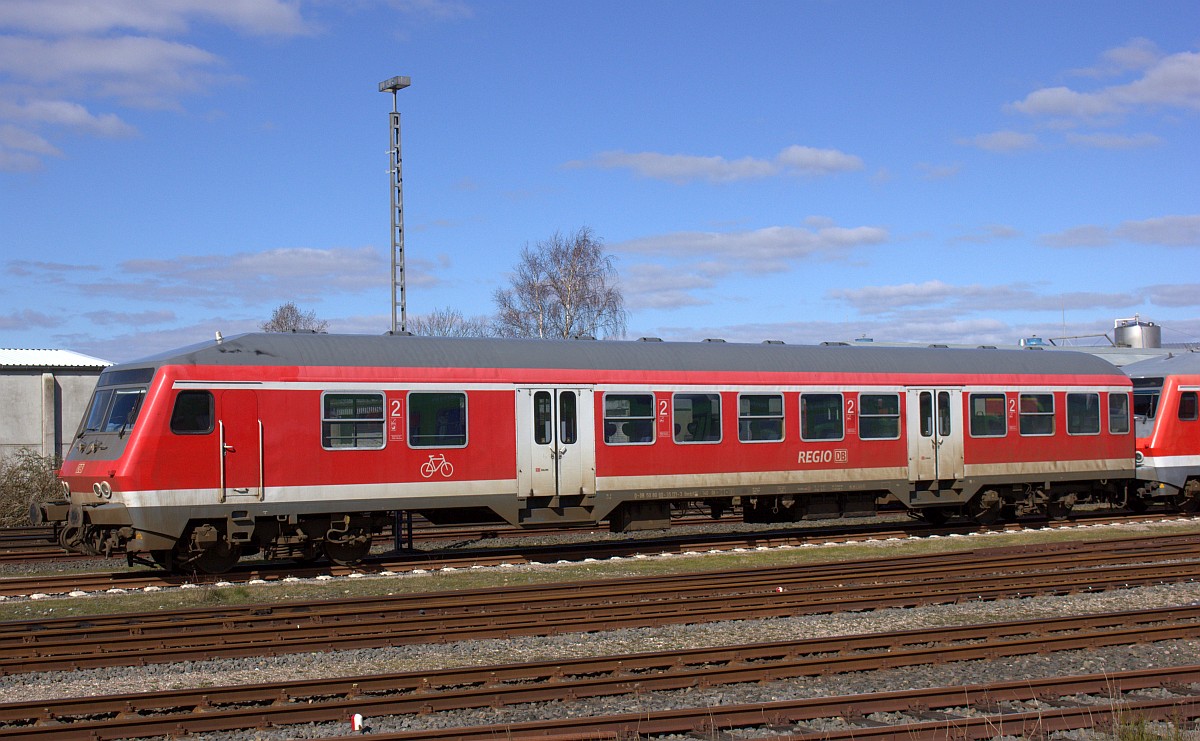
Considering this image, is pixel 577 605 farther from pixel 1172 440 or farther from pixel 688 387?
pixel 1172 440

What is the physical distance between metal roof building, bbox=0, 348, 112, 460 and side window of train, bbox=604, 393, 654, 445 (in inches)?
774

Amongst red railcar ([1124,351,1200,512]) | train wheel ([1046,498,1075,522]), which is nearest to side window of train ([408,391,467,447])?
train wheel ([1046,498,1075,522])

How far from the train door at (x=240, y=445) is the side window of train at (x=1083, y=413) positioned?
49.0 ft

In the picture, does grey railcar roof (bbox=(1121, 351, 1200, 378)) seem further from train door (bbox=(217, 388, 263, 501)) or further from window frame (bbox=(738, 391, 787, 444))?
train door (bbox=(217, 388, 263, 501))

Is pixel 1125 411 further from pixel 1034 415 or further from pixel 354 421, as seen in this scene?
pixel 354 421

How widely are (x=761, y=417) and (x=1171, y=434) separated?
975 cm

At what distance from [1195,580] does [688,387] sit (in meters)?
7.47

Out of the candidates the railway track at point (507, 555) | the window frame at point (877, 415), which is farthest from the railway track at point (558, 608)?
the window frame at point (877, 415)

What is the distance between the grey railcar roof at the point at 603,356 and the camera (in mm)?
15203

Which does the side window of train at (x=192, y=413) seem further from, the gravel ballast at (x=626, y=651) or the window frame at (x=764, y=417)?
the window frame at (x=764, y=417)

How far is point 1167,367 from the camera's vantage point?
921 inches

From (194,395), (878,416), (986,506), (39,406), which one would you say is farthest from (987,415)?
(39,406)

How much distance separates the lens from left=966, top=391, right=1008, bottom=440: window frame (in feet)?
67.0

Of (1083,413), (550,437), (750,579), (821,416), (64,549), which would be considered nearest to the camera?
(750,579)
